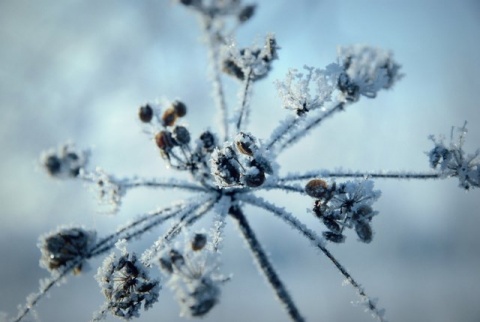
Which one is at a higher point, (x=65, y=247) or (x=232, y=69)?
(x=232, y=69)

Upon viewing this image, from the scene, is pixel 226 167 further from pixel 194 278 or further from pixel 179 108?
pixel 179 108

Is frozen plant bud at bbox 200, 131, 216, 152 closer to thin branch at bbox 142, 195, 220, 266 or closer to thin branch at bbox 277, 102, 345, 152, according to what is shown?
thin branch at bbox 142, 195, 220, 266

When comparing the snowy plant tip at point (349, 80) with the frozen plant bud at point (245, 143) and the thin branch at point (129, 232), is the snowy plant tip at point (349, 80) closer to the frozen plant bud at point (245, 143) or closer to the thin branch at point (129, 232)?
the frozen plant bud at point (245, 143)

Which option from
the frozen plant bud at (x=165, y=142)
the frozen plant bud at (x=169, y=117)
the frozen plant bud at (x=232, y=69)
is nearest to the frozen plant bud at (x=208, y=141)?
the frozen plant bud at (x=165, y=142)

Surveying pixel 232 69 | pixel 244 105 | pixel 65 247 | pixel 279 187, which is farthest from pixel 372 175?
pixel 65 247

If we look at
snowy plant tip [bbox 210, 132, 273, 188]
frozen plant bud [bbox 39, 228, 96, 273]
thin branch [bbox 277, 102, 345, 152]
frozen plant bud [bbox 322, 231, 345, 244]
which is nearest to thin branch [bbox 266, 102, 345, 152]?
thin branch [bbox 277, 102, 345, 152]

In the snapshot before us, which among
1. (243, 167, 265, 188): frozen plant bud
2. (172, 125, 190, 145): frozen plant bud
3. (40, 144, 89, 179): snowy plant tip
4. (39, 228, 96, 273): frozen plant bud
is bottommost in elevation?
(243, 167, 265, 188): frozen plant bud
